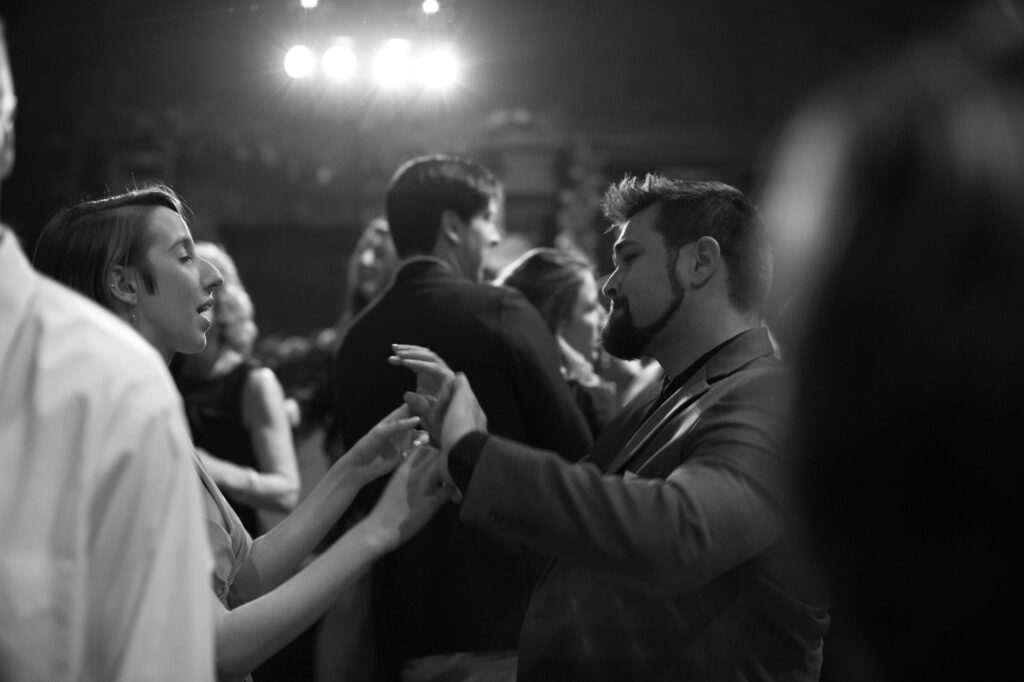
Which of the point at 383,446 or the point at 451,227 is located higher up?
the point at 451,227

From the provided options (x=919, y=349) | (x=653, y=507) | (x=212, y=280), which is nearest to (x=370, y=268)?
(x=212, y=280)

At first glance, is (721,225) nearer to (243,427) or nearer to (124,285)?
(124,285)

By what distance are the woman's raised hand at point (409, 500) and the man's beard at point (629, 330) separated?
0.46 m

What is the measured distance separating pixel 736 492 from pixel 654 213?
0.66 metres

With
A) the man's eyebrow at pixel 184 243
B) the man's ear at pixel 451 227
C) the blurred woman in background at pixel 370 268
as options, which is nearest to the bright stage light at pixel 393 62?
the blurred woman in background at pixel 370 268

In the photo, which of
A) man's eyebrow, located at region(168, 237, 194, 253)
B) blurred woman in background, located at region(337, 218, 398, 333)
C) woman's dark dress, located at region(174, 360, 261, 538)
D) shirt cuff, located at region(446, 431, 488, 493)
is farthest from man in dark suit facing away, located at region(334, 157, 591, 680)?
blurred woman in background, located at region(337, 218, 398, 333)

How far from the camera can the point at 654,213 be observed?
6.43 feet

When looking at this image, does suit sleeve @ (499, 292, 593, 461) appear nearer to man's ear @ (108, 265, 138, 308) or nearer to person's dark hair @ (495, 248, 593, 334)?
person's dark hair @ (495, 248, 593, 334)

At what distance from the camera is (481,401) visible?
2.45m

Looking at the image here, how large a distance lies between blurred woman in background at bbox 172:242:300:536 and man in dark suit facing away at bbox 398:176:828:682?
1.47 meters

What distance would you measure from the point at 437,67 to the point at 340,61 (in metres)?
0.35

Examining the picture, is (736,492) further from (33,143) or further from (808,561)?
(33,143)

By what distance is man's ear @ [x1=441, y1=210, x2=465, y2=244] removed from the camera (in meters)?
2.71

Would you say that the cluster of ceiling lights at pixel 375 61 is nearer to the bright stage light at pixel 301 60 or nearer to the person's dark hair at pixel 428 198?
the bright stage light at pixel 301 60
